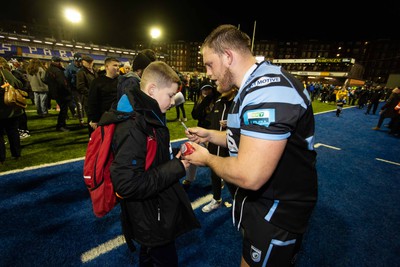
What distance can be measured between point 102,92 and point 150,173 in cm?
406

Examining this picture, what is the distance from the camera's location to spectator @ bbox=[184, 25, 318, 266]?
3.68 ft

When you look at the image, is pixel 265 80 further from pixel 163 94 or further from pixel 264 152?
pixel 163 94

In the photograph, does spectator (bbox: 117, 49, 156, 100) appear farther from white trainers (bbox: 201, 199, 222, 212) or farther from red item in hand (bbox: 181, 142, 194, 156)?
white trainers (bbox: 201, 199, 222, 212)

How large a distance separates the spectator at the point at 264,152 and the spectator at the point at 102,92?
393 centimetres

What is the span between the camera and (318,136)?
940 centimetres

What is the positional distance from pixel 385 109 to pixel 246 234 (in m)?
13.6

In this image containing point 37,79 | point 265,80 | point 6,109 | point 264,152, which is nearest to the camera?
point 264,152

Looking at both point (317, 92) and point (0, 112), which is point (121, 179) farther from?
point (317, 92)

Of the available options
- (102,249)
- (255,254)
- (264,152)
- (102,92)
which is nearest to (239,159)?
(264,152)

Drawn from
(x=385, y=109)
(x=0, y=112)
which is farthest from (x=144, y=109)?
(x=385, y=109)

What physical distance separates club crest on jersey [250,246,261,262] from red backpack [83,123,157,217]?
3.35 ft

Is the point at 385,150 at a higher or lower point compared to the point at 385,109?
lower

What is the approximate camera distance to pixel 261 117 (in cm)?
113

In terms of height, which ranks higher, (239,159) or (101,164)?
(239,159)
